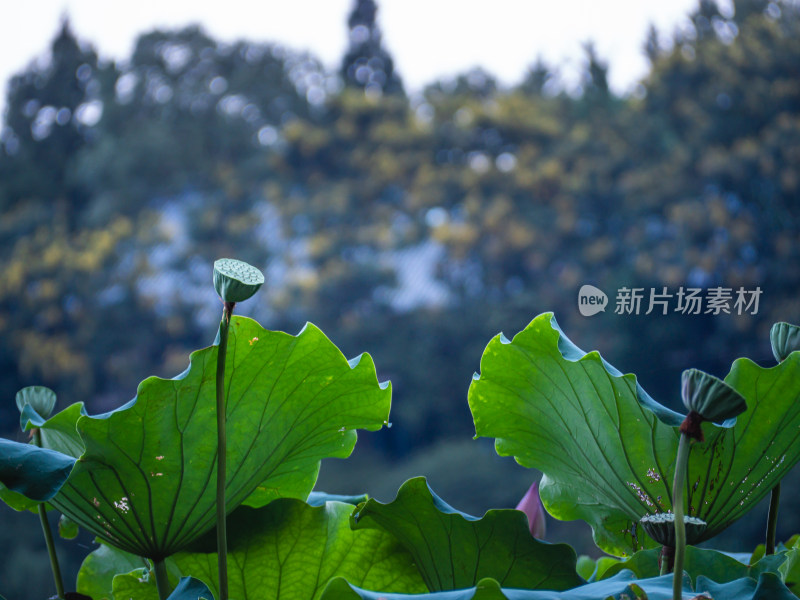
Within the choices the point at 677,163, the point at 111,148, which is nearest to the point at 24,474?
the point at 677,163

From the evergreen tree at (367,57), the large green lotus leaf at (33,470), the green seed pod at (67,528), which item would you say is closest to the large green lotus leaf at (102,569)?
the green seed pod at (67,528)

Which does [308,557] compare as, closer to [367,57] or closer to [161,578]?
[161,578]

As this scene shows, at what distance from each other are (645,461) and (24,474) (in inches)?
8.7

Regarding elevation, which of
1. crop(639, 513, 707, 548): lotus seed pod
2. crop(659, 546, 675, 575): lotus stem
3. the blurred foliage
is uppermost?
the blurred foliage

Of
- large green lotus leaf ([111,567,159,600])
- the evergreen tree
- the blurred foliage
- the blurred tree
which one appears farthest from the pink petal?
the evergreen tree

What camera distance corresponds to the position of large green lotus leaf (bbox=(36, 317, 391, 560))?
28cm

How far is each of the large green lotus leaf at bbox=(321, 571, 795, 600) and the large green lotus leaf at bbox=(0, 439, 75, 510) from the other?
10cm

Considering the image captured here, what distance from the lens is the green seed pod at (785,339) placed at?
29 centimetres

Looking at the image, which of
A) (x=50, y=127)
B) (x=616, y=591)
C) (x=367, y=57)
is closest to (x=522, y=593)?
(x=616, y=591)

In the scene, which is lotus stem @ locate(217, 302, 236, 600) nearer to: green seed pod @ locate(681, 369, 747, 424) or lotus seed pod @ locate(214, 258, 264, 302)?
lotus seed pod @ locate(214, 258, 264, 302)

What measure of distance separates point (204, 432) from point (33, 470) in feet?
0.18

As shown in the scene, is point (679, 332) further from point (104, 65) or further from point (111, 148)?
point (104, 65)

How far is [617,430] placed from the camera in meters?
0.31

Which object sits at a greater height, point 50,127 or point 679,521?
point 50,127
